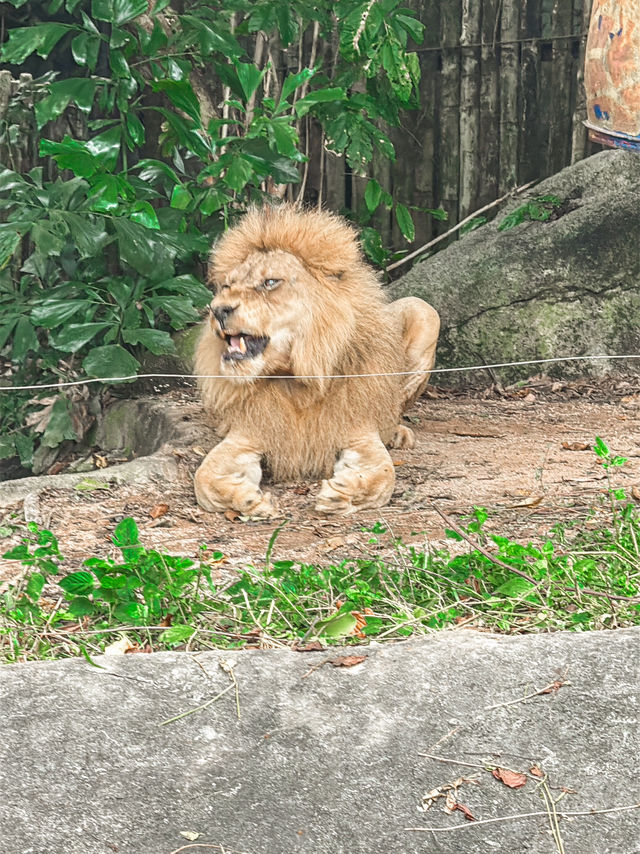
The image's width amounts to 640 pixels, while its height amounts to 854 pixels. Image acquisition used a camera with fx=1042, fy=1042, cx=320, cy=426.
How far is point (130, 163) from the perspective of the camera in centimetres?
608

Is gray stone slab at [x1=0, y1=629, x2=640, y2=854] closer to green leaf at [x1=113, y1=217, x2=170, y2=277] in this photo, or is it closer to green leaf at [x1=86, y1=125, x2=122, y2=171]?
green leaf at [x1=113, y1=217, x2=170, y2=277]

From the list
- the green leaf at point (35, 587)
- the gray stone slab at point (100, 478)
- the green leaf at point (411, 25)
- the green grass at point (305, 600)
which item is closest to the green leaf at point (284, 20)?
the green leaf at point (411, 25)

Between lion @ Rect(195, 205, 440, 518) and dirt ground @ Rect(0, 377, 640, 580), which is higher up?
lion @ Rect(195, 205, 440, 518)

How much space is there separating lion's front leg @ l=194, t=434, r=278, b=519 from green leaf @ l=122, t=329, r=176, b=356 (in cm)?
105

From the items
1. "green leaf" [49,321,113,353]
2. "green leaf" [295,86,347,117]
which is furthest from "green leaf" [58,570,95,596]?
"green leaf" [295,86,347,117]

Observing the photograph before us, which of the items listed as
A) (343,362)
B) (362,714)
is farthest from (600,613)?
(343,362)

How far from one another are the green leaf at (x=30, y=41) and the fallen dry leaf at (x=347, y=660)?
3.75 metres

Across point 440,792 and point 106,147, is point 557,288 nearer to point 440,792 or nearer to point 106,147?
point 106,147

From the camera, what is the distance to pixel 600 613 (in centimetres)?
273

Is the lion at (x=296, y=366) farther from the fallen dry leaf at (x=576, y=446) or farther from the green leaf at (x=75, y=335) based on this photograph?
the green leaf at (x=75, y=335)

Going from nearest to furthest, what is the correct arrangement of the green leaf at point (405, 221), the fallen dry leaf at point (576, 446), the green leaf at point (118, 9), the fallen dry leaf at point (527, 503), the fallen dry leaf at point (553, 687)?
1. the fallen dry leaf at point (553, 687)
2. the fallen dry leaf at point (527, 503)
3. the fallen dry leaf at point (576, 446)
4. the green leaf at point (118, 9)
5. the green leaf at point (405, 221)

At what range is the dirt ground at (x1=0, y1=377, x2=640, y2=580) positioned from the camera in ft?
11.8

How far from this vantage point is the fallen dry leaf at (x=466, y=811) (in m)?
1.96

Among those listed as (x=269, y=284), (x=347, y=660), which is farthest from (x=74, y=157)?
(x=347, y=660)
